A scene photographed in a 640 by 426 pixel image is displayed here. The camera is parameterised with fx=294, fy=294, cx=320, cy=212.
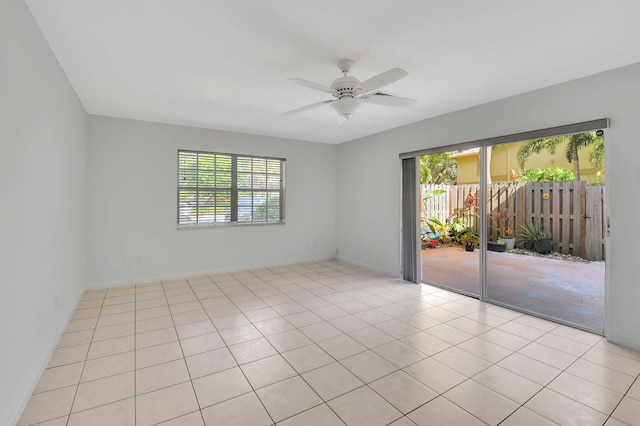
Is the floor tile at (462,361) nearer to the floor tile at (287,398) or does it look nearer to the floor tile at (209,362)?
the floor tile at (287,398)

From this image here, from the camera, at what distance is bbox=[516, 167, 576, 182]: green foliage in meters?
4.49

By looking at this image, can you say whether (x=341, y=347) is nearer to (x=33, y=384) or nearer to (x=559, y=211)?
(x=33, y=384)

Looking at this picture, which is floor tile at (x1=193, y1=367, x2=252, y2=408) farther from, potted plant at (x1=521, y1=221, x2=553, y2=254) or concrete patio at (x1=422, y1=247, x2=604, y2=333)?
potted plant at (x1=521, y1=221, x2=553, y2=254)

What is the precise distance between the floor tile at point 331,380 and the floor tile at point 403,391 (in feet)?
0.51

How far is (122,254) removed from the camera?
4.35 metres

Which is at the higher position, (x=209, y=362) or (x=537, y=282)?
(x=537, y=282)

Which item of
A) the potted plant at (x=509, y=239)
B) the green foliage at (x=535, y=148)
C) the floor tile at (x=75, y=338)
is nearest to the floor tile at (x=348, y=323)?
the floor tile at (x=75, y=338)

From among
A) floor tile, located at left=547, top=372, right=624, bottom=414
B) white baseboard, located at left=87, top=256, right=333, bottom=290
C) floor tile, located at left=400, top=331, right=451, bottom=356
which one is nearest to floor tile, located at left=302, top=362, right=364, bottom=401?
floor tile, located at left=400, top=331, right=451, bottom=356

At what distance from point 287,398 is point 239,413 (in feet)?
1.02

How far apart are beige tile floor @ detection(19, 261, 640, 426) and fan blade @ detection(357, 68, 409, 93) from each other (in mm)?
2218

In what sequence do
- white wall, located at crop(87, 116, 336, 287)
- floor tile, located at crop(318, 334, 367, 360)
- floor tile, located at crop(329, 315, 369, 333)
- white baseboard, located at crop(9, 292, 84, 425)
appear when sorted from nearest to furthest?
white baseboard, located at crop(9, 292, 84, 425), floor tile, located at crop(318, 334, 367, 360), floor tile, located at crop(329, 315, 369, 333), white wall, located at crop(87, 116, 336, 287)

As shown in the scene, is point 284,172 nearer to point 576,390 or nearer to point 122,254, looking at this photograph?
point 122,254

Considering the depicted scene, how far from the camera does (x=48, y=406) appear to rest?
1845 mm

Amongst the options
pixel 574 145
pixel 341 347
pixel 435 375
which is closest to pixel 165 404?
pixel 341 347
